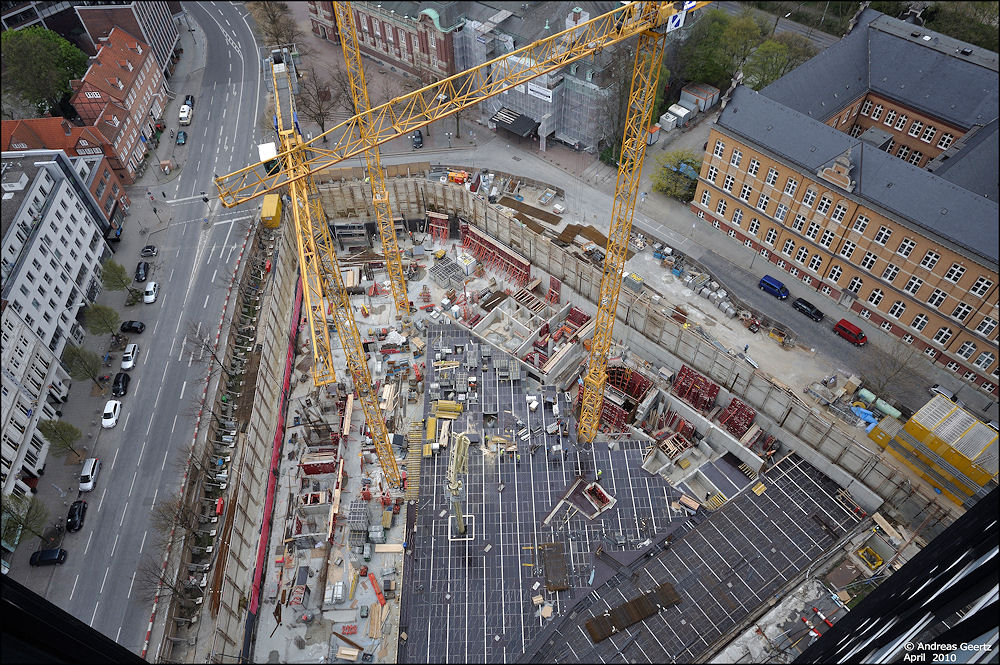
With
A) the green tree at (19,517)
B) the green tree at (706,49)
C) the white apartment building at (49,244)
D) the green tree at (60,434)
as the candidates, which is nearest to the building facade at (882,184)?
the green tree at (706,49)

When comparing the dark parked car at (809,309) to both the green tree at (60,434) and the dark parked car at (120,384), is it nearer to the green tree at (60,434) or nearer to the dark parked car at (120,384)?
the dark parked car at (120,384)

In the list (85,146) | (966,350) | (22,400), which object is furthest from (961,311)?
(85,146)

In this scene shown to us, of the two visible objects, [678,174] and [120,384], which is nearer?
[120,384]

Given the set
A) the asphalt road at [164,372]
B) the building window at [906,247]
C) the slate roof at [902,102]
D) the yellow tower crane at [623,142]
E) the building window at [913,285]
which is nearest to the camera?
the yellow tower crane at [623,142]

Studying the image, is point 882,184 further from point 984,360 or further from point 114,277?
point 114,277

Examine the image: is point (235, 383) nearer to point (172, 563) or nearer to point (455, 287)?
point (172, 563)

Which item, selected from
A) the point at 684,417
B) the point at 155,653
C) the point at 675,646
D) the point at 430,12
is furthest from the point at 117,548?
the point at 430,12
